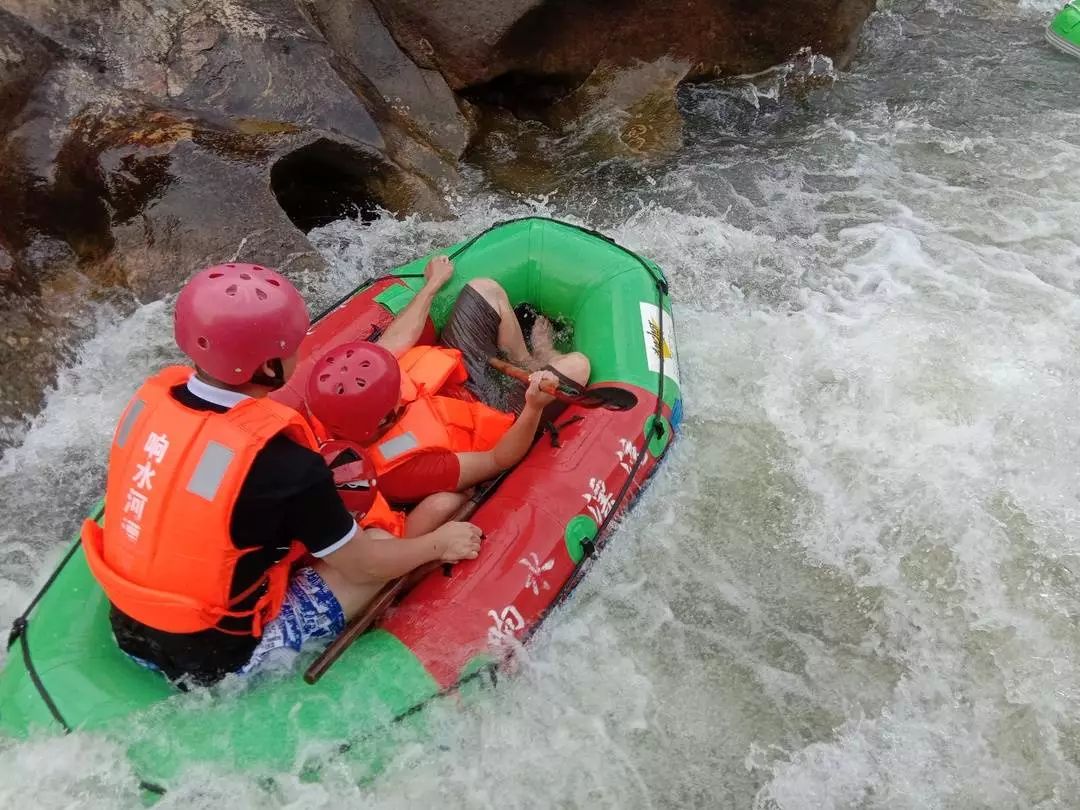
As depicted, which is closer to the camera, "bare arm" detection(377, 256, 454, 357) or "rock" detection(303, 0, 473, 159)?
"bare arm" detection(377, 256, 454, 357)

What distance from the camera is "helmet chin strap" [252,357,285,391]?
8.08 feet

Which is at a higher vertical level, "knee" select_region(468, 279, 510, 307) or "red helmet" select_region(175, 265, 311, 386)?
"red helmet" select_region(175, 265, 311, 386)

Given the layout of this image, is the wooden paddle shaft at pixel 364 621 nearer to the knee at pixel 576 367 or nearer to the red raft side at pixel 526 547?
the red raft side at pixel 526 547

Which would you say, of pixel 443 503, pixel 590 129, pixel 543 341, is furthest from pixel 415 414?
pixel 590 129

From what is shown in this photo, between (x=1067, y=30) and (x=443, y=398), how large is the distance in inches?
296

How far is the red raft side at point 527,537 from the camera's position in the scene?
3.11 m

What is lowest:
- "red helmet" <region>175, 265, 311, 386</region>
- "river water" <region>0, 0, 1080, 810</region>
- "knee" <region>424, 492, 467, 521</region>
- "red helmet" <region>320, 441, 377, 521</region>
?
"river water" <region>0, 0, 1080, 810</region>

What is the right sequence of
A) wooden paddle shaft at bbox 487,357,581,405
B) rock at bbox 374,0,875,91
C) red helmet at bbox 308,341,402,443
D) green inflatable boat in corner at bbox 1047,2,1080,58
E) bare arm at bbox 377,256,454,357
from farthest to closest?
green inflatable boat in corner at bbox 1047,2,1080,58, rock at bbox 374,0,875,91, bare arm at bbox 377,256,454,357, wooden paddle shaft at bbox 487,357,581,405, red helmet at bbox 308,341,402,443

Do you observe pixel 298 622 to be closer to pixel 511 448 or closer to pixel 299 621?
pixel 299 621

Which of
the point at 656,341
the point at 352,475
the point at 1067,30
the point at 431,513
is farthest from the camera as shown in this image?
the point at 1067,30

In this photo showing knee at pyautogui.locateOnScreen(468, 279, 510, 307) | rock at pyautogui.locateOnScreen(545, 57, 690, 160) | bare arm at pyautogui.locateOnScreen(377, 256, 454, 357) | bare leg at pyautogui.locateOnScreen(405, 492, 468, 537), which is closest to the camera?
bare leg at pyautogui.locateOnScreen(405, 492, 468, 537)

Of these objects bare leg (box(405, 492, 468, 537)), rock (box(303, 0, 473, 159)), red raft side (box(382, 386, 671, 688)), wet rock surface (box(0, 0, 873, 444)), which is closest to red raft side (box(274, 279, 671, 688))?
red raft side (box(382, 386, 671, 688))

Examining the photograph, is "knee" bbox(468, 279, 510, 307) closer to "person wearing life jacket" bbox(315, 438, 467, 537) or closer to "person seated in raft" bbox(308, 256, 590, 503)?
"person seated in raft" bbox(308, 256, 590, 503)

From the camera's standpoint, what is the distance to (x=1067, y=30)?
314 inches
